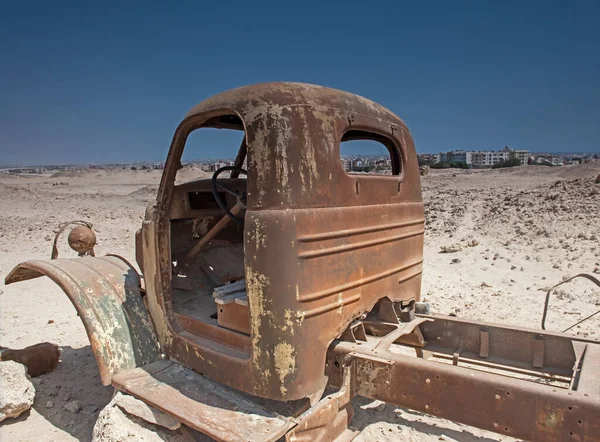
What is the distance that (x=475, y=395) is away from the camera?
85.2 inches

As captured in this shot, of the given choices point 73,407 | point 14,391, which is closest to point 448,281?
point 73,407

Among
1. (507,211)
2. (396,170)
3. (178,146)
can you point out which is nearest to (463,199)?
(507,211)

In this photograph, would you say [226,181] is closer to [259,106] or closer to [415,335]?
[259,106]

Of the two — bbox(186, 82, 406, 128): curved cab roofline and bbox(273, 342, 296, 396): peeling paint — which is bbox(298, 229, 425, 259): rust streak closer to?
bbox(273, 342, 296, 396): peeling paint

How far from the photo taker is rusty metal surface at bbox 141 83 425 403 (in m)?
2.32

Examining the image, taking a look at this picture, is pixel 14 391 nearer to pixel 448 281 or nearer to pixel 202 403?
pixel 202 403

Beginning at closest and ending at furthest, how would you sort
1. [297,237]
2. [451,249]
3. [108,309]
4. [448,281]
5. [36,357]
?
[297,237], [108,309], [36,357], [448,281], [451,249]

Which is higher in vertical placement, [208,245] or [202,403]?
[208,245]

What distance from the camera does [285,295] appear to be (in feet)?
7.55

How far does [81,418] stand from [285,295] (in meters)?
2.07

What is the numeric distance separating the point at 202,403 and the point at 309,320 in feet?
2.61

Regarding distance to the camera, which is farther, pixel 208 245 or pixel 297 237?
pixel 208 245

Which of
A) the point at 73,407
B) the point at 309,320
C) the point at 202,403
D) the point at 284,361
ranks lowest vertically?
the point at 73,407

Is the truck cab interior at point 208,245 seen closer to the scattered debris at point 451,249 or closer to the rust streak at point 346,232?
A: the rust streak at point 346,232
